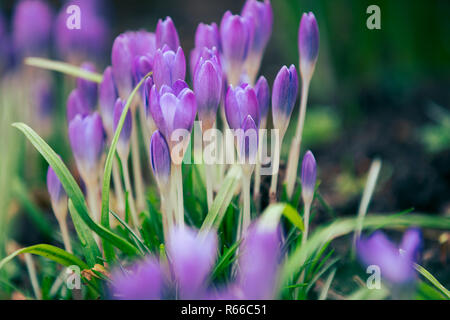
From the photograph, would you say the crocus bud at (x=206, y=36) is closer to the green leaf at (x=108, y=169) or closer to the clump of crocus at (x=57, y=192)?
the green leaf at (x=108, y=169)

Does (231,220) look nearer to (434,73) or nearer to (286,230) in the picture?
(286,230)

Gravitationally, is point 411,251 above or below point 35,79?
below

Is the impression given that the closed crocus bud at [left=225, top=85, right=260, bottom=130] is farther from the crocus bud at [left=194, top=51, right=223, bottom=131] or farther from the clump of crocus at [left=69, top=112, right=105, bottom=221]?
the clump of crocus at [left=69, top=112, right=105, bottom=221]

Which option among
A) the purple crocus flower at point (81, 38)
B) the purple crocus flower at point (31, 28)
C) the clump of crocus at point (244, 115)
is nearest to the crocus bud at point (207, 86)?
the clump of crocus at point (244, 115)

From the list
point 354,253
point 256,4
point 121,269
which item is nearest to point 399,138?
point 354,253

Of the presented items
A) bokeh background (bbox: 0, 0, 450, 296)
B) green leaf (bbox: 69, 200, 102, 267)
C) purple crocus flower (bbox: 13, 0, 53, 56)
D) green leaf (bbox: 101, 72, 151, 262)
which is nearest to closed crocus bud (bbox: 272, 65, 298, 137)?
green leaf (bbox: 101, 72, 151, 262)

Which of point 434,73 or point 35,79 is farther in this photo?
point 434,73
